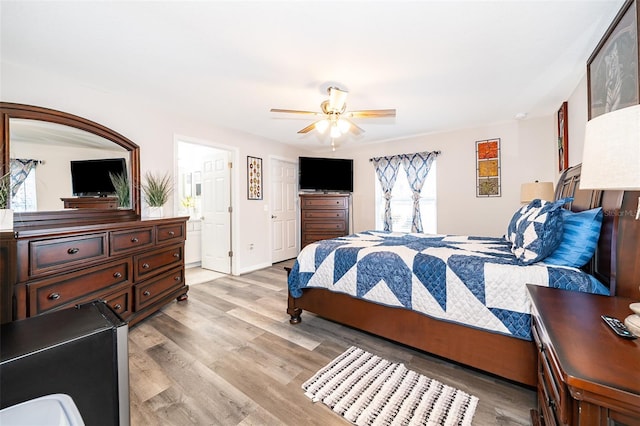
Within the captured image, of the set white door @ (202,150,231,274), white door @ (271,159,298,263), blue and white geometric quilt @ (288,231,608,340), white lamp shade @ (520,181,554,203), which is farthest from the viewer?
white door @ (271,159,298,263)

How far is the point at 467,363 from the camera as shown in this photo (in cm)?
171

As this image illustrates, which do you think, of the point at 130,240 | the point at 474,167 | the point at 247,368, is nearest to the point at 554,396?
the point at 247,368

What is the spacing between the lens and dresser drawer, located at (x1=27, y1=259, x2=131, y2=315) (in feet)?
5.60

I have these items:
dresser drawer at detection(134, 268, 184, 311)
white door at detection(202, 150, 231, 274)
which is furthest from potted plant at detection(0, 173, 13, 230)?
white door at detection(202, 150, 231, 274)

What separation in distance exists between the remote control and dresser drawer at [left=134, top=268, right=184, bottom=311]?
318 cm

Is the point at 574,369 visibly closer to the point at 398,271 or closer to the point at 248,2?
the point at 398,271

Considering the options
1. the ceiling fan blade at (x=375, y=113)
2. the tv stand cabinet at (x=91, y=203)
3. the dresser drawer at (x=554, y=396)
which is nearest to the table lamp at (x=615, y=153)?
the dresser drawer at (x=554, y=396)

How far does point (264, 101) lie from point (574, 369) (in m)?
3.20

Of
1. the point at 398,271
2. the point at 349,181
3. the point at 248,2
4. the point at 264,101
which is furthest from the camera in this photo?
the point at 349,181

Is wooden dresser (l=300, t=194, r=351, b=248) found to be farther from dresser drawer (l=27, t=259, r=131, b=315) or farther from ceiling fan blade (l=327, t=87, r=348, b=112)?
dresser drawer (l=27, t=259, r=131, b=315)

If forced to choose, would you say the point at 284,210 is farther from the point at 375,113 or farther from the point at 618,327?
the point at 618,327

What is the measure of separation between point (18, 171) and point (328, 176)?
4.13 m

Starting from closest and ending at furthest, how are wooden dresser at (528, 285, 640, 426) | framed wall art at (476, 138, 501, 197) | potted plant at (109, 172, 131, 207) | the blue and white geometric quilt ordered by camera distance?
1. wooden dresser at (528, 285, 640, 426)
2. the blue and white geometric quilt
3. potted plant at (109, 172, 131, 207)
4. framed wall art at (476, 138, 501, 197)

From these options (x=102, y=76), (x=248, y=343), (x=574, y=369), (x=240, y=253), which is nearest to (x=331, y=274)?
(x=248, y=343)
